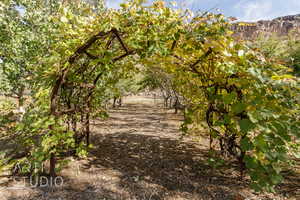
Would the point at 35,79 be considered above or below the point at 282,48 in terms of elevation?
below

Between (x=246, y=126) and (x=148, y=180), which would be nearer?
(x=246, y=126)

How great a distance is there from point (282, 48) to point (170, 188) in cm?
1730

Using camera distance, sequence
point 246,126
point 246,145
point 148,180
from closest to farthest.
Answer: point 246,126, point 246,145, point 148,180

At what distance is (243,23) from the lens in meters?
1.83

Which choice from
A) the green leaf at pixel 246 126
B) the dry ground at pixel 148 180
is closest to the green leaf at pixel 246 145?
the green leaf at pixel 246 126

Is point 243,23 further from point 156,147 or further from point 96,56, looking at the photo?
point 156,147

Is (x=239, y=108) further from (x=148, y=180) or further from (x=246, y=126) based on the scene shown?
(x=148, y=180)

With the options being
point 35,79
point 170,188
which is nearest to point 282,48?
point 170,188

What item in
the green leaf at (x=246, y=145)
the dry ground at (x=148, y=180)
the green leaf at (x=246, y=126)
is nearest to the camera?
the green leaf at (x=246, y=126)

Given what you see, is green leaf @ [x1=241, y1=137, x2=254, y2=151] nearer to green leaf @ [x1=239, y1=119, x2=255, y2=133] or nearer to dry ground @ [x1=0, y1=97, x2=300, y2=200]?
green leaf @ [x1=239, y1=119, x2=255, y2=133]

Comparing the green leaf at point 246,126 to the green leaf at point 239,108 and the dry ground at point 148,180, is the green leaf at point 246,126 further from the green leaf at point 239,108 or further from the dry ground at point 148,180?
the dry ground at point 148,180

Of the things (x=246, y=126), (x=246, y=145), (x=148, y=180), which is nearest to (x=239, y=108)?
(x=246, y=126)

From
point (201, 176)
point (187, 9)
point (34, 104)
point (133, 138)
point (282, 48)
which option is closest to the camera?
point (187, 9)

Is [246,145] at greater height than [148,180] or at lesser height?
greater
